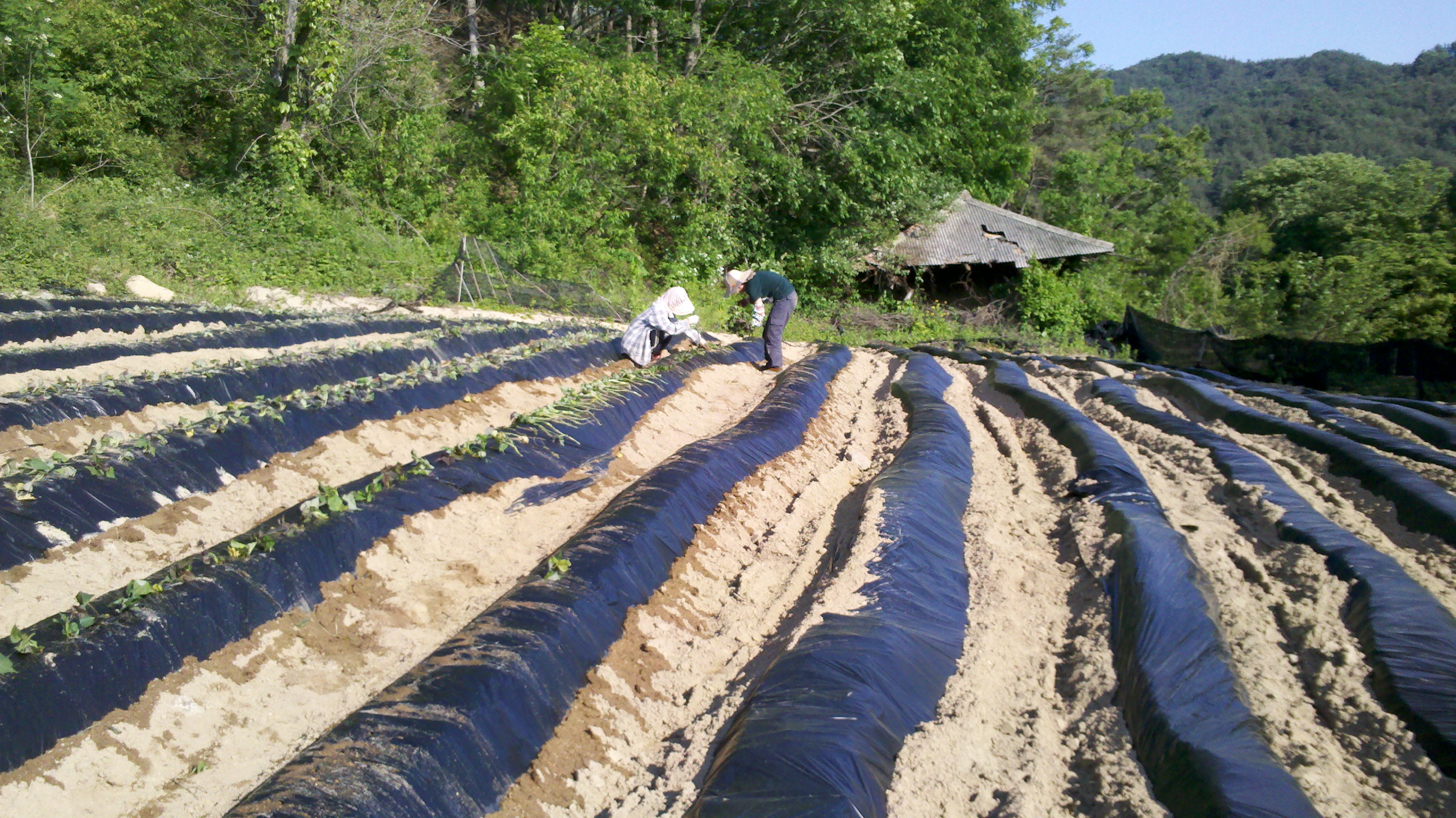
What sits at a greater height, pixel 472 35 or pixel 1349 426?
pixel 472 35

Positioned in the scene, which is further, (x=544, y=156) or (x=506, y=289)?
(x=544, y=156)

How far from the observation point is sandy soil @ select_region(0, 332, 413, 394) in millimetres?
6215

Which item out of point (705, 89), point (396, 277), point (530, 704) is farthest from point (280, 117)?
point (530, 704)

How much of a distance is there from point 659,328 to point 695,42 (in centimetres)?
1267

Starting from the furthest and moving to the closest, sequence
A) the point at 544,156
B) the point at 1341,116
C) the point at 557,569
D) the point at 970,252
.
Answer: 1. the point at 1341,116
2. the point at 970,252
3. the point at 544,156
4. the point at 557,569

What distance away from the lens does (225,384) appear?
6.17 m

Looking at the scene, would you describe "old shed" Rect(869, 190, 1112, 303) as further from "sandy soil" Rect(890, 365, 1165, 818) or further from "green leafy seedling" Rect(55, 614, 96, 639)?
"green leafy seedling" Rect(55, 614, 96, 639)

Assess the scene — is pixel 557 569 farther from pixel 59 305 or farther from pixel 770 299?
pixel 59 305

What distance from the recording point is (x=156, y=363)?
7125mm

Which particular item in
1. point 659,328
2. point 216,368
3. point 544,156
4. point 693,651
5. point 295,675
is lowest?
point 295,675

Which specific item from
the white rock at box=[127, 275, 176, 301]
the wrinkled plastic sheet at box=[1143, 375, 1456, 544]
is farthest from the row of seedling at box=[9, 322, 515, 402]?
the wrinkled plastic sheet at box=[1143, 375, 1456, 544]

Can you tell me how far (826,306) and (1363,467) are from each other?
47.1 feet

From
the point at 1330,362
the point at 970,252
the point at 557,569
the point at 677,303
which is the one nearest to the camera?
the point at 557,569

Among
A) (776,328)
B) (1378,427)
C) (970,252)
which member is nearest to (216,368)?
(776,328)
